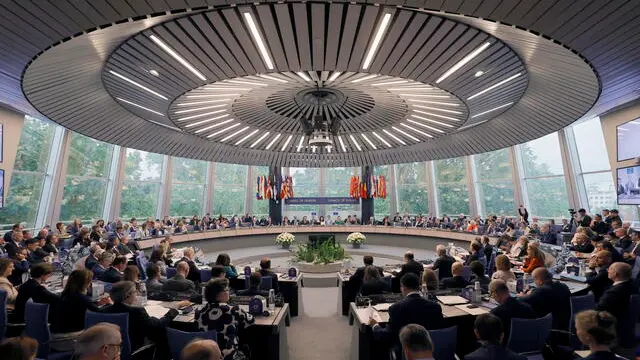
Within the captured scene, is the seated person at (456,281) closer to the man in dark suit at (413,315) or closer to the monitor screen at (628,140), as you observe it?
the man in dark suit at (413,315)

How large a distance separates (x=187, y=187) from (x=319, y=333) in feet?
47.1

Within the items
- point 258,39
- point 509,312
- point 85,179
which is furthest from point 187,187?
point 509,312

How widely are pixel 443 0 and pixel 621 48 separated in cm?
329

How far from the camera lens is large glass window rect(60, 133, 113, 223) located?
1286cm

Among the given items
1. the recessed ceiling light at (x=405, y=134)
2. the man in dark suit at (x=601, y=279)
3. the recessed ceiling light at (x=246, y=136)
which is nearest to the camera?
the man in dark suit at (x=601, y=279)

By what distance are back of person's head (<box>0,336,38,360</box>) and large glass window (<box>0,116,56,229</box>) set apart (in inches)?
474

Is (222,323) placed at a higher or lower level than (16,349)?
lower

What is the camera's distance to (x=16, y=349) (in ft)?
6.19

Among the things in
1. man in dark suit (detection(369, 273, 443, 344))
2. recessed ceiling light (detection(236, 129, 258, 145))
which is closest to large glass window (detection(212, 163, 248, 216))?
recessed ceiling light (detection(236, 129, 258, 145))

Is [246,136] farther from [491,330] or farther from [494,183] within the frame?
[494,183]

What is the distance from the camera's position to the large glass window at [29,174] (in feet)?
36.2

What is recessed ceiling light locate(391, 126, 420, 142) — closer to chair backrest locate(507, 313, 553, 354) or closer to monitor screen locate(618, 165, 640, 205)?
monitor screen locate(618, 165, 640, 205)

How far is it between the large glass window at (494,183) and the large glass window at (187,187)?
14.8 metres

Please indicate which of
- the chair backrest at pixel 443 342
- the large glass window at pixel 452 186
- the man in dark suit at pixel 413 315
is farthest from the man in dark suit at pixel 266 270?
the large glass window at pixel 452 186
